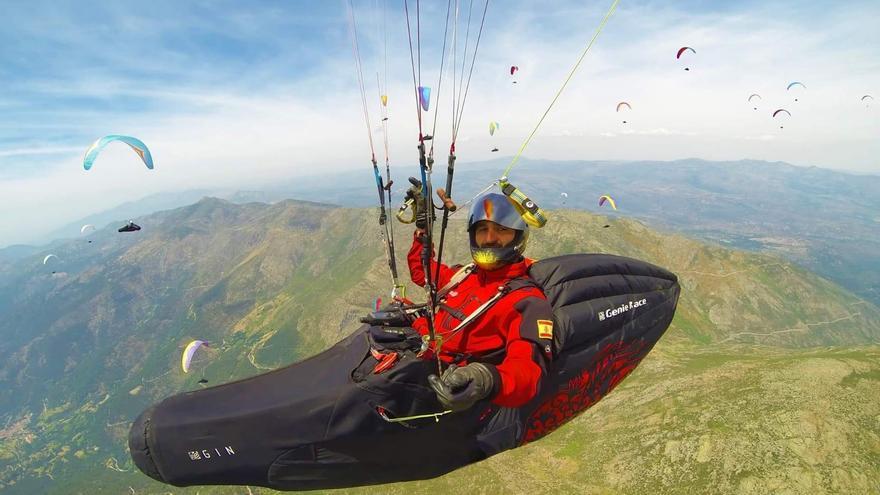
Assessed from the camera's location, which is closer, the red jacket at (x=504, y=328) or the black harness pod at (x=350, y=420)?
the red jacket at (x=504, y=328)

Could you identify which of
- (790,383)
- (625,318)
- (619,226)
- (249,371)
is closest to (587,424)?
(790,383)

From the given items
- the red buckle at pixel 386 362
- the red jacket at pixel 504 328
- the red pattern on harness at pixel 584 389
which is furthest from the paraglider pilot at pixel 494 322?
the red pattern on harness at pixel 584 389

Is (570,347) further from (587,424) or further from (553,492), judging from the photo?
(587,424)

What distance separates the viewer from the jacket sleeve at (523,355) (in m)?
3.52

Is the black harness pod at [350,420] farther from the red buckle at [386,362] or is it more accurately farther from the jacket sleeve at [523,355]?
the jacket sleeve at [523,355]

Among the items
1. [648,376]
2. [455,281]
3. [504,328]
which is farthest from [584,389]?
[648,376]

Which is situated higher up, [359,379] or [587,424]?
[359,379]

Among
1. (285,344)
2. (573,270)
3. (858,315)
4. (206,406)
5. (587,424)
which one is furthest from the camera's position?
(285,344)

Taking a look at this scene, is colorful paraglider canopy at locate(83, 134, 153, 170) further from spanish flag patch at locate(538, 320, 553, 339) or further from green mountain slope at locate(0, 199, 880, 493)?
green mountain slope at locate(0, 199, 880, 493)

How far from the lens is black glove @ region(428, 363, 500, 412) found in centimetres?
313

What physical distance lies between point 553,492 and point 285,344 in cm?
14995

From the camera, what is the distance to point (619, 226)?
485 feet

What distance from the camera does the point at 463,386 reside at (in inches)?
127

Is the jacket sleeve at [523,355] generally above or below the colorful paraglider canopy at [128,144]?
below
